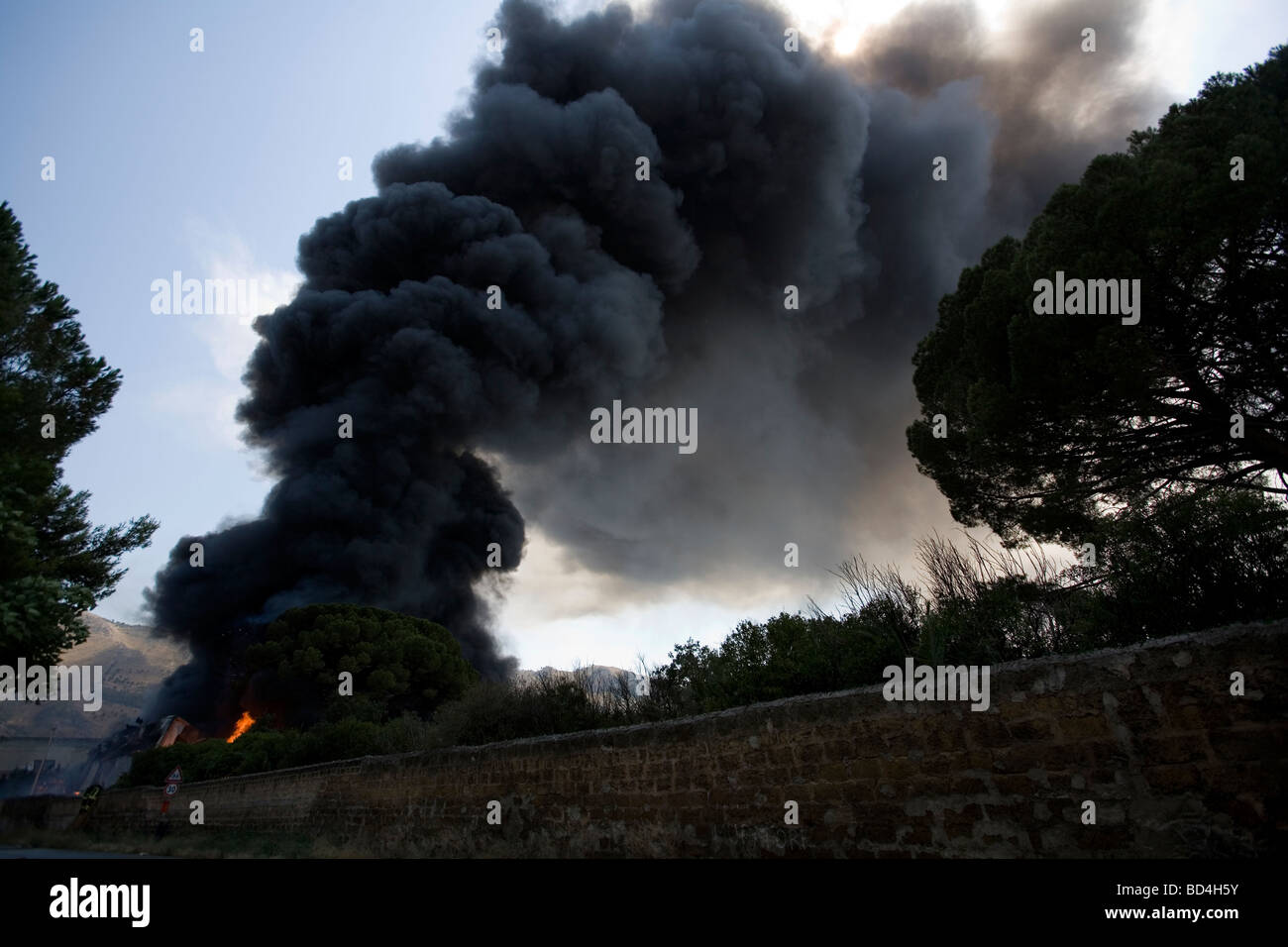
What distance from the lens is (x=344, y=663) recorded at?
28.5m

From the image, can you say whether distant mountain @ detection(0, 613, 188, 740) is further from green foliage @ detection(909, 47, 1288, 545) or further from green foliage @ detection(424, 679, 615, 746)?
green foliage @ detection(909, 47, 1288, 545)

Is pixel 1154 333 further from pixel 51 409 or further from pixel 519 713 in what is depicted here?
pixel 51 409

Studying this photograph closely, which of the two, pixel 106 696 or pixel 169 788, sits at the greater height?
pixel 169 788

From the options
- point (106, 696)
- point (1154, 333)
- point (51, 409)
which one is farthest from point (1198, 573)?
point (106, 696)

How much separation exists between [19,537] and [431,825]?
613 centimetres

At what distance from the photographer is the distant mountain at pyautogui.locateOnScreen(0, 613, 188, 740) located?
87125 mm

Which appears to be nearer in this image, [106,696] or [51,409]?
[51,409]

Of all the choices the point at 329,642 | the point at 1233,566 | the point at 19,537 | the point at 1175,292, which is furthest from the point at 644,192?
the point at 1233,566

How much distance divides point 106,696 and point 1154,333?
120 m

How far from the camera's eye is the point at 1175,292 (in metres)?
9.22

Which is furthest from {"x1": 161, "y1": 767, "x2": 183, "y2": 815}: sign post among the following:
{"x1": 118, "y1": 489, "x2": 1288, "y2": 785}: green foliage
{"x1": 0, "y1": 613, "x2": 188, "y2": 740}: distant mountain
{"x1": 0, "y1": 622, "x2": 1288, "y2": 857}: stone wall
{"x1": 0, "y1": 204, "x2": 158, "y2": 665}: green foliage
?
{"x1": 0, "y1": 613, "x2": 188, "y2": 740}: distant mountain

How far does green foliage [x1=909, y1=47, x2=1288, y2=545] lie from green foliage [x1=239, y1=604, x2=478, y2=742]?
23735 mm
